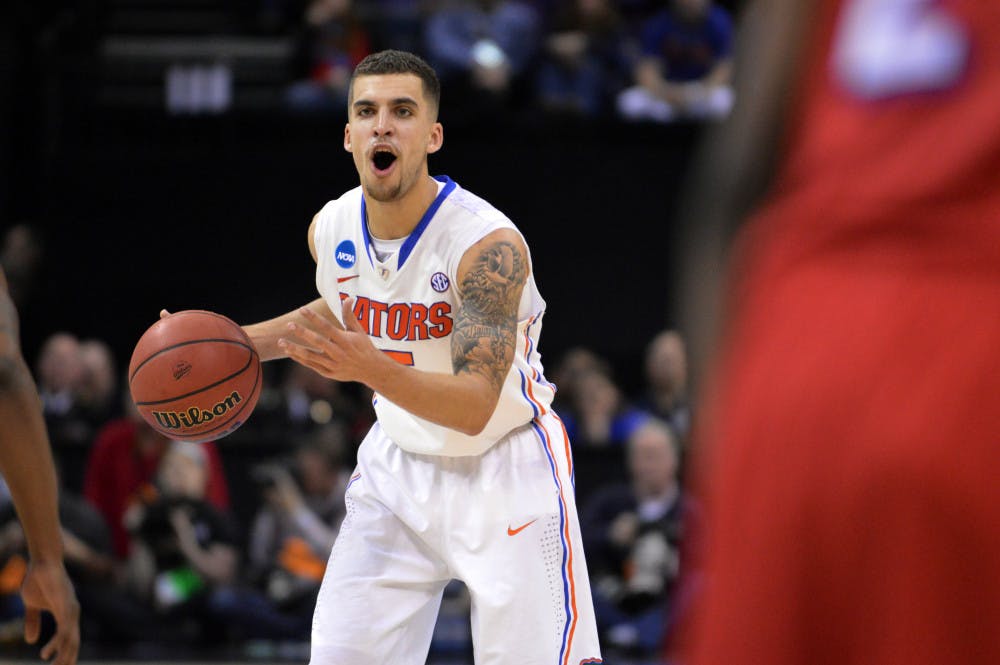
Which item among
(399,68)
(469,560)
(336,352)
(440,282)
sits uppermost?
(399,68)

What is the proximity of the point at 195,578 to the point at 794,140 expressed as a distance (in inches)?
301

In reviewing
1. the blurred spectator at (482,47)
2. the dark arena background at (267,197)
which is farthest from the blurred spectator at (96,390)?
the blurred spectator at (482,47)

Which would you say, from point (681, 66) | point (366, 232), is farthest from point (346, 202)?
point (681, 66)

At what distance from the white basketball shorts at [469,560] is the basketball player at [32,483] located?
944mm

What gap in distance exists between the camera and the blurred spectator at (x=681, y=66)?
1149cm

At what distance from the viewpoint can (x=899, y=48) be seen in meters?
1.60

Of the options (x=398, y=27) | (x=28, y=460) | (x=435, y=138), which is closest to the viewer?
(x=28, y=460)

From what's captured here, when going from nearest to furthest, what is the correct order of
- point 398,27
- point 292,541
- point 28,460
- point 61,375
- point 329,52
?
point 28,460 < point 292,541 < point 61,375 < point 329,52 < point 398,27

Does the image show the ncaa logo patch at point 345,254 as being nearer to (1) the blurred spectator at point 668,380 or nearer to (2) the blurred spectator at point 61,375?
(1) the blurred spectator at point 668,380

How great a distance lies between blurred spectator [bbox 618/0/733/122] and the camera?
11492mm

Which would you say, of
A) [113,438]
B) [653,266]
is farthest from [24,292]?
[653,266]

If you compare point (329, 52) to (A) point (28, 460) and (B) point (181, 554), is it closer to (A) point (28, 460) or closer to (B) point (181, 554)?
(B) point (181, 554)

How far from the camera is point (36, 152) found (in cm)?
1261

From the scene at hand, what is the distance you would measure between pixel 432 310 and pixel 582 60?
735cm
